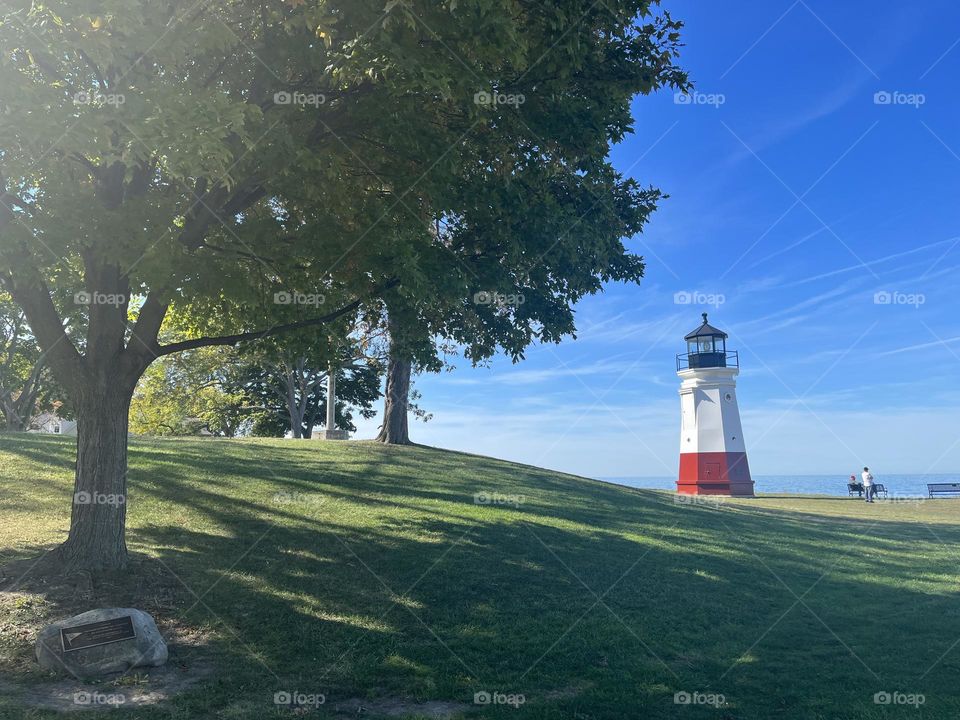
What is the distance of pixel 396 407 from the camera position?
30562mm

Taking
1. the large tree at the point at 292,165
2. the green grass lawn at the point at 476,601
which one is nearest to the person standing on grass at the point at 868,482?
the green grass lawn at the point at 476,601

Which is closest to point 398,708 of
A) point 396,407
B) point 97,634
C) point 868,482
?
point 97,634

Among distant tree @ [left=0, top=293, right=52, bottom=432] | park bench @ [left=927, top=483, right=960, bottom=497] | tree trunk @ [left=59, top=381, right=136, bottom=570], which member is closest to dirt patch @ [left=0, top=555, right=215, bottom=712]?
tree trunk @ [left=59, top=381, right=136, bottom=570]

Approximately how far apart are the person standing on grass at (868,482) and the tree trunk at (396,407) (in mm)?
24341

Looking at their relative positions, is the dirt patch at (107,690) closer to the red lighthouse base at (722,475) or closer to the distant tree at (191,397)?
the distant tree at (191,397)

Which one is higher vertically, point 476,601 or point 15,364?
point 15,364

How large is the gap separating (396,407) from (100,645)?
2275cm

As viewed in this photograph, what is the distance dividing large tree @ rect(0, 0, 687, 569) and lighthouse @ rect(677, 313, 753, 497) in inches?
1228

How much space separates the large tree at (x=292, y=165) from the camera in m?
8.02

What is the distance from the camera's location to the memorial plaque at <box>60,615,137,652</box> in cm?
783

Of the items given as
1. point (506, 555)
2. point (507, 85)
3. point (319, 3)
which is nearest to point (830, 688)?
point (506, 555)

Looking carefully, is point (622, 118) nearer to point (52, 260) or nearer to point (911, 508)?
point (52, 260)

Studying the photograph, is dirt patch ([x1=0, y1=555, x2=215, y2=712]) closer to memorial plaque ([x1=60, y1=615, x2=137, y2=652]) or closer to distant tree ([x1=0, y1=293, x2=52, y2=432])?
memorial plaque ([x1=60, y1=615, x2=137, y2=652])

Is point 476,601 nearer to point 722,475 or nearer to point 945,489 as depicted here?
point 722,475
